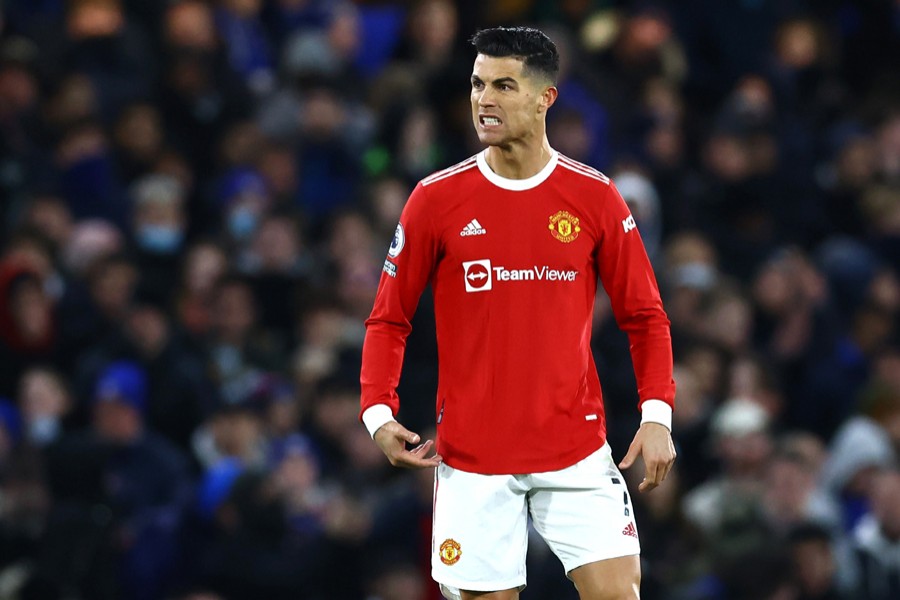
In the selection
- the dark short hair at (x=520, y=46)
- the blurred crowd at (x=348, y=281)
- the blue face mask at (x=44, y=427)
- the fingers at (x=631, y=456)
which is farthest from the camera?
the blue face mask at (x=44, y=427)

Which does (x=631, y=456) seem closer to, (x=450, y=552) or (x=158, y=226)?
(x=450, y=552)

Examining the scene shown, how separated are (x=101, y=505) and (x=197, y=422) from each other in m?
1.00

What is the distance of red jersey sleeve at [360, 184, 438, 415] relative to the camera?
17.8 ft

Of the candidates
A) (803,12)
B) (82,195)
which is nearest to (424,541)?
(82,195)

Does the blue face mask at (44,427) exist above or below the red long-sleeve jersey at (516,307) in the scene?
below

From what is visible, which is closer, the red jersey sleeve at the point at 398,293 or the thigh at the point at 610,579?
the thigh at the point at 610,579

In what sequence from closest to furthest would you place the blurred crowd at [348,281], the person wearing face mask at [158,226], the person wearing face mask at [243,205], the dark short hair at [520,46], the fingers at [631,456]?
the fingers at [631,456] → the dark short hair at [520,46] → the blurred crowd at [348,281] → the person wearing face mask at [158,226] → the person wearing face mask at [243,205]

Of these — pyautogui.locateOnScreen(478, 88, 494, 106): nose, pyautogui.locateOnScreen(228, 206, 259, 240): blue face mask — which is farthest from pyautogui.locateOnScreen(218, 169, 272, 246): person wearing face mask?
pyautogui.locateOnScreen(478, 88, 494, 106): nose

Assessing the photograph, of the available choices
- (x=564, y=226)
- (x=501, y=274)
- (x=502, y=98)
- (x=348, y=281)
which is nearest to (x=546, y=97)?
(x=502, y=98)

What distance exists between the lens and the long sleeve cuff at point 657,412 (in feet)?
17.5

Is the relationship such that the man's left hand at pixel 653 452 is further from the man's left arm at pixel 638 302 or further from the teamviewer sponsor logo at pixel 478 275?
the teamviewer sponsor logo at pixel 478 275

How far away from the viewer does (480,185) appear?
5453 millimetres

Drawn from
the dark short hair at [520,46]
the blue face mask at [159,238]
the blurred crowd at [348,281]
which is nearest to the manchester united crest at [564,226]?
the dark short hair at [520,46]

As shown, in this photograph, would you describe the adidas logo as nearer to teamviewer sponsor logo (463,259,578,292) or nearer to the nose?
teamviewer sponsor logo (463,259,578,292)
